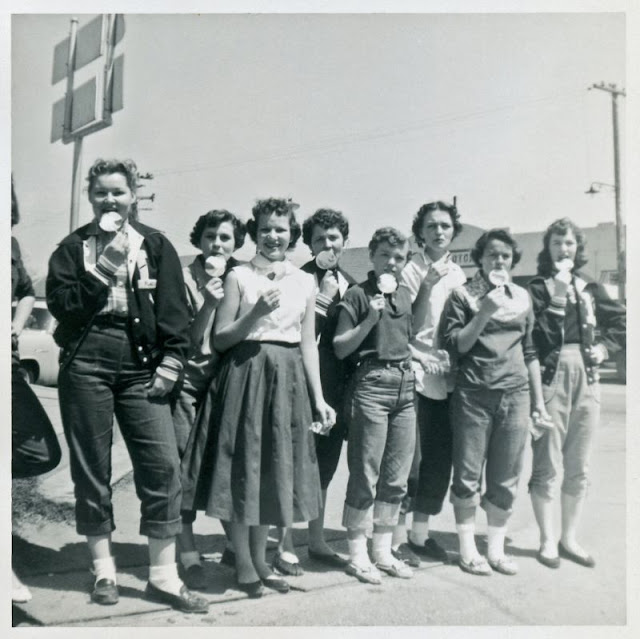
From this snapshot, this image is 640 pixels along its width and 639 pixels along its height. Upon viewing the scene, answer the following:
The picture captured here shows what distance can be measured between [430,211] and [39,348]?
2172mm

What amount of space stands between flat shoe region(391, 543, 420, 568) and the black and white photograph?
0.16 ft

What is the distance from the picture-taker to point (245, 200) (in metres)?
3.47

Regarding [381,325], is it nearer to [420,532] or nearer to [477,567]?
[420,532]

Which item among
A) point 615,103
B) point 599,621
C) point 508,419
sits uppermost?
point 615,103

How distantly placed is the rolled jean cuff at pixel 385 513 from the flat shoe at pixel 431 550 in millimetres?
350

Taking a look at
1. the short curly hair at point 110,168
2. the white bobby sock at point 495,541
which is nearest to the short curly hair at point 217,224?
the short curly hair at point 110,168

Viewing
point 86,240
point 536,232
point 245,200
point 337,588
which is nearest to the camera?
point 86,240

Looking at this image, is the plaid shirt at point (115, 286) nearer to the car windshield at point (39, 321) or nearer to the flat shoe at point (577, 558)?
the car windshield at point (39, 321)

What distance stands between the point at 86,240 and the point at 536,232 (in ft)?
7.62

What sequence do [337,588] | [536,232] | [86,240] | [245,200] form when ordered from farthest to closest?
[536,232], [245,200], [337,588], [86,240]

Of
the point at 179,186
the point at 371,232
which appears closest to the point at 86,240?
the point at 179,186

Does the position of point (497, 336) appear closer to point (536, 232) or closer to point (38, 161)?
point (536, 232)

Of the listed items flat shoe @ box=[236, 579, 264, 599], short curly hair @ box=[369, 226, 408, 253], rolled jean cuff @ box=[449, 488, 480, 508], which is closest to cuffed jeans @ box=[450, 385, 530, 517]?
rolled jean cuff @ box=[449, 488, 480, 508]

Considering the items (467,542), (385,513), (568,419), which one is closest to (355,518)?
(385,513)
